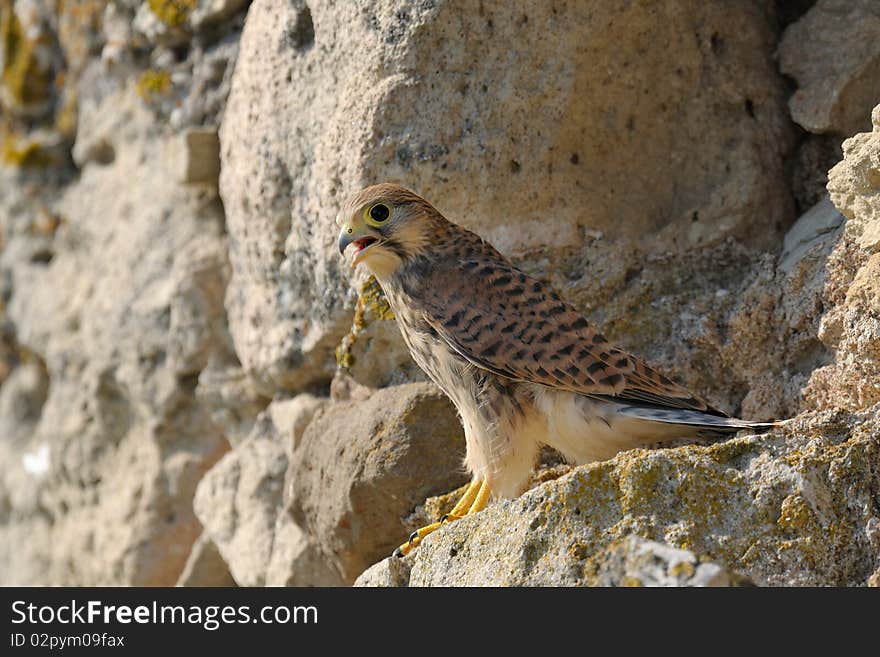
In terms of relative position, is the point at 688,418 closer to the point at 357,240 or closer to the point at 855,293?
the point at 855,293

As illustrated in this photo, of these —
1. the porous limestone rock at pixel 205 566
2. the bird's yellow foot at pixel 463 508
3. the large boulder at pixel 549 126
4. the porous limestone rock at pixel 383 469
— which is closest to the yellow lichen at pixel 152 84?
the large boulder at pixel 549 126

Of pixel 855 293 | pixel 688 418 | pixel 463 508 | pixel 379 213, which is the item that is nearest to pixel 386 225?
pixel 379 213

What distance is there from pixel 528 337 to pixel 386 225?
0.59 meters

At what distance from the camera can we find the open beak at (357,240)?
3.68 m

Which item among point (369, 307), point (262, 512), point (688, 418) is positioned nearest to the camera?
point (688, 418)

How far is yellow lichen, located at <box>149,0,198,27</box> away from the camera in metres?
5.49

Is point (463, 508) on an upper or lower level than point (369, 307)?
lower

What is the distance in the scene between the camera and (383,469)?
402cm

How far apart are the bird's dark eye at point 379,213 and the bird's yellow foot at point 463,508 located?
875 mm

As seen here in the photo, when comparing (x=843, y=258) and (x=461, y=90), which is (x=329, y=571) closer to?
(x=461, y=90)
